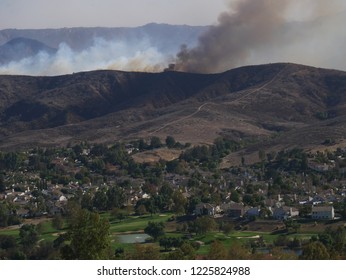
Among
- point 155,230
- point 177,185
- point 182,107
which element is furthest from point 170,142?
point 155,230

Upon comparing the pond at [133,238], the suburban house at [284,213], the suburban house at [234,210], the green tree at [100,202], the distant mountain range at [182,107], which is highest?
the distant mountain range at [182,107]

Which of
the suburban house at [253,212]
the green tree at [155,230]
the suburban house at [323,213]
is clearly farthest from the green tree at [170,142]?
the green tree at [155,230]

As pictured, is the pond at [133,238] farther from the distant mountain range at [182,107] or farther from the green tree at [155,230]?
the distant mountain range at [182,107]

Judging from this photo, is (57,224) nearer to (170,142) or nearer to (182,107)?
(170,142)

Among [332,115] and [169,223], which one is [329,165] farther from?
[332,115]

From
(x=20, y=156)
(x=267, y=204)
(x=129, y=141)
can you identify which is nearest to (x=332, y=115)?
(x=129, y=141)

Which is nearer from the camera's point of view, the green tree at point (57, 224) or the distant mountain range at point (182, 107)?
the green tree at point (57, 224)

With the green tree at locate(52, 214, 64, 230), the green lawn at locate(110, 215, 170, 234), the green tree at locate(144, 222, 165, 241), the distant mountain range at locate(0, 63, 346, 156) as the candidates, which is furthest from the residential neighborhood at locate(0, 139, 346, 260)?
the distant mountain range at locate(0, 63, 346, 156)
